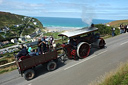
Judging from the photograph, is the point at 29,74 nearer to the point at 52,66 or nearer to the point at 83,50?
the point at 52,66

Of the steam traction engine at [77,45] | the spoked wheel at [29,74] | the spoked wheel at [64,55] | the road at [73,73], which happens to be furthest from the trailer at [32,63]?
the steam traction engine at [77,45]

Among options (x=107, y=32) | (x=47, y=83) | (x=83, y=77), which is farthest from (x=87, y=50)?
(x=107, y=32)

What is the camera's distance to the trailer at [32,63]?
627 cm

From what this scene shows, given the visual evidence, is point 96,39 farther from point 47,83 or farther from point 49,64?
point 47,83

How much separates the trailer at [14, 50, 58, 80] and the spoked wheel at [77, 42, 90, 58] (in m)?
1.96

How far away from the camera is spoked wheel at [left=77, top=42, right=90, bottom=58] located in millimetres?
8234

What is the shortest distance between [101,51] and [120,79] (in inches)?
205

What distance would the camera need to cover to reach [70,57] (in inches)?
335

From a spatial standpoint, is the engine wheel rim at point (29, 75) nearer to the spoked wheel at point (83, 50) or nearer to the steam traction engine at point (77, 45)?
the steam traction engine at point (77, 45)

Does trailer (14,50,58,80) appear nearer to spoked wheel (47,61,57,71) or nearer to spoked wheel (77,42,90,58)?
spoked wheel (47,61,57,71)

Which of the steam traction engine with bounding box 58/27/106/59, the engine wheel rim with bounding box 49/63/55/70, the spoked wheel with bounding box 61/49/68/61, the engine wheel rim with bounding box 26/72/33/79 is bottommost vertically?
the engine wheel rim with bounding box 26/72/33/79

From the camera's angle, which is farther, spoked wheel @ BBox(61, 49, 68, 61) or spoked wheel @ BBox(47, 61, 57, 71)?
spoked wheel @ BBox(61, 49, 68, 61)

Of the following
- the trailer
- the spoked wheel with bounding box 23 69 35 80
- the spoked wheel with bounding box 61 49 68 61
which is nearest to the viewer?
the trailer

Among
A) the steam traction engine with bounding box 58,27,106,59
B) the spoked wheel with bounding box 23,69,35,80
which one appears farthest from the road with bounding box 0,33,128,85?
the steam traction engine with bounding box 58,27,106,59
